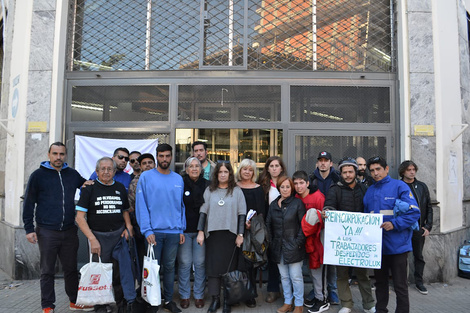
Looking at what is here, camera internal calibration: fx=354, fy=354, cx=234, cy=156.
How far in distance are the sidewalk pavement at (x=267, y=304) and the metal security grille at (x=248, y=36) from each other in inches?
153

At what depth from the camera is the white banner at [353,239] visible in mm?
4079

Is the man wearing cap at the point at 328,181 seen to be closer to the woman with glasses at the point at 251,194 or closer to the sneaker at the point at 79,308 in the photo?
Result: the woman with glasses at the point at 251,194

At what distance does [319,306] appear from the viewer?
4613 millimetres

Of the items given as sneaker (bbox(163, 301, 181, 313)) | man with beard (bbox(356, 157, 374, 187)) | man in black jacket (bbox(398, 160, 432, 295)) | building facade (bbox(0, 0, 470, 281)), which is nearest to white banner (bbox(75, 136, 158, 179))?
building facade (bbox(0, 0, 470, 281))

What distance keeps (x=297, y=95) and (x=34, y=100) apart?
15.3ft

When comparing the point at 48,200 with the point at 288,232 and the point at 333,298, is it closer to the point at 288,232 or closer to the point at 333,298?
the point at 288,232

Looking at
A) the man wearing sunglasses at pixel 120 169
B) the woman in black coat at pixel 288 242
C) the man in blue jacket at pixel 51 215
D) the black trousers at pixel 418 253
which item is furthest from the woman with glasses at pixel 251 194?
the black trousers at pixel 418 253

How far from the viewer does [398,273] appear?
4.05 meters

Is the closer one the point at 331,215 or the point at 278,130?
the point at 331,215

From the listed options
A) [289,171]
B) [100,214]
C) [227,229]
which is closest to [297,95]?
[289,171]

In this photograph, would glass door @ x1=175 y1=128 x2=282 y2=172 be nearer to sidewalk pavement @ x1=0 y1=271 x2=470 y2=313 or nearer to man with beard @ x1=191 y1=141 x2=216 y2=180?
man with beard @ x1=191 y1=141 x2=216 y2=180

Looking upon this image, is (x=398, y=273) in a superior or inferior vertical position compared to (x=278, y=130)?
inferior

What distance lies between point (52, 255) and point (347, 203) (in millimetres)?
3741

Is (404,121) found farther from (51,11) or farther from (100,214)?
(51,11)
